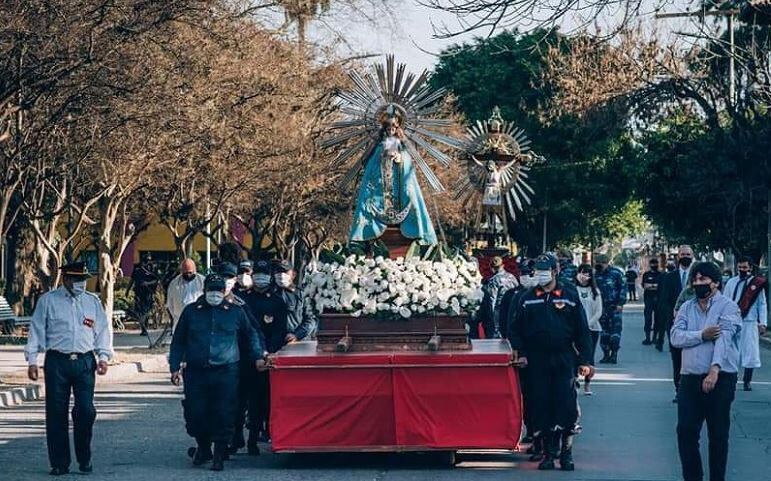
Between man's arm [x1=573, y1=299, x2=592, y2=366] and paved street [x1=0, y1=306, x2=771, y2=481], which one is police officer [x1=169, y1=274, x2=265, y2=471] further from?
man's arm [x1=573, y1=299, x2=592, y2=366]

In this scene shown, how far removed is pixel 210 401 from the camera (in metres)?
13.8

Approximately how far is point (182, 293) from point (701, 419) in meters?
9.38

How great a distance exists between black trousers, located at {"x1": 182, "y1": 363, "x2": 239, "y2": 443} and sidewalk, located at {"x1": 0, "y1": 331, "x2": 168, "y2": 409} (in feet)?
15.3

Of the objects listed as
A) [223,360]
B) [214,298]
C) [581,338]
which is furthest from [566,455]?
[214,298]

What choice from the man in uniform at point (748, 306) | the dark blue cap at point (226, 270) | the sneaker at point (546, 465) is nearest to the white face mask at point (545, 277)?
the sneaker at point (546, 465)

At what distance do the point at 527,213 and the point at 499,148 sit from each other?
3152 cm

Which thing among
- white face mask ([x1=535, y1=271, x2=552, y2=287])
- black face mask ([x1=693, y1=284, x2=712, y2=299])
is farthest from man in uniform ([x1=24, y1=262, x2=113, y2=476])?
black face mask ([x1=693, y1=284, x2=712, y2=299])

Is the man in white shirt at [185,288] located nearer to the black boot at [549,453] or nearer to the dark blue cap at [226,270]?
the dark blue cap at [226,270]

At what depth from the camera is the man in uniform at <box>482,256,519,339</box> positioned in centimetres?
1934

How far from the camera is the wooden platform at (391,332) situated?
14.6m

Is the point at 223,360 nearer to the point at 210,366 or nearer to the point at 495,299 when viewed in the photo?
the point at 210,366

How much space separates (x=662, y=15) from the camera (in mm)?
15984

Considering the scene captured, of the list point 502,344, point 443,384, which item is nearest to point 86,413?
point 443,384

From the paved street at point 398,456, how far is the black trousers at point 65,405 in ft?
1.05
